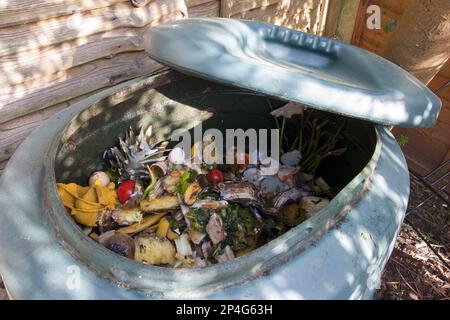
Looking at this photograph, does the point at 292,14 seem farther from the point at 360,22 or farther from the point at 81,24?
the point at 81,24

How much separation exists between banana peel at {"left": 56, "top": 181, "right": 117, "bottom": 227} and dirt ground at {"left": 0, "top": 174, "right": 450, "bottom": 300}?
0.76 m

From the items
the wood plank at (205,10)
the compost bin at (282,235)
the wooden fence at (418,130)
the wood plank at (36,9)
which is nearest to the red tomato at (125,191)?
the compost bin at (282,235)

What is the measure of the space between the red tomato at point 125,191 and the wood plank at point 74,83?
644 millimetres

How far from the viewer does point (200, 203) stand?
1416mm

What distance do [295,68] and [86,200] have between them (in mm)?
818

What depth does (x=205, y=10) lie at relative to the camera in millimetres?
2211

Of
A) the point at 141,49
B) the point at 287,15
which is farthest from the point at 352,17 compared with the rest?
the point at 141,49

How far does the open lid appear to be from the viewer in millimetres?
905

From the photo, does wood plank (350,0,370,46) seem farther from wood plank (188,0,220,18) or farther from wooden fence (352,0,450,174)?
wood plank (188,0,220,18)

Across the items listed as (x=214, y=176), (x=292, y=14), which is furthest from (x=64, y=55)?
(x=292, y=14)

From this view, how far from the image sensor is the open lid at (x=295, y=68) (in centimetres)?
90

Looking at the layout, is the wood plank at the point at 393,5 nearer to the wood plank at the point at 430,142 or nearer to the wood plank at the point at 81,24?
the wood plank at the point at 430,142

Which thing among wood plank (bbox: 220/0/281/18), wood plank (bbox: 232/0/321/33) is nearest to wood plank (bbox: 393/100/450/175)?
wood plank (bbox: 232/0/321/33)
